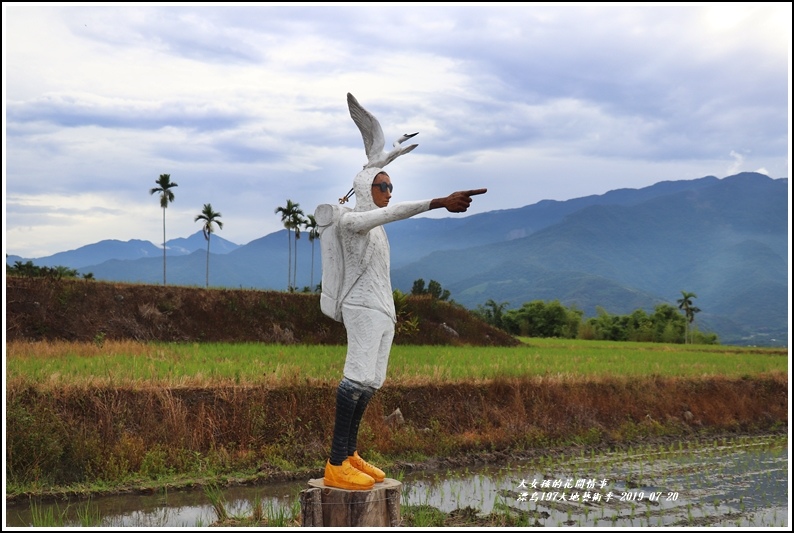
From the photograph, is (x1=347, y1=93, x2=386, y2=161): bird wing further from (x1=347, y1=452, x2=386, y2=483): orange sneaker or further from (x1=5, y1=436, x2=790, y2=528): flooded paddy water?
(x1=5, y1=436, x2=790, y2=528): flooded paddy water

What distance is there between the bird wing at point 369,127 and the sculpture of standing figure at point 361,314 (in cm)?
4

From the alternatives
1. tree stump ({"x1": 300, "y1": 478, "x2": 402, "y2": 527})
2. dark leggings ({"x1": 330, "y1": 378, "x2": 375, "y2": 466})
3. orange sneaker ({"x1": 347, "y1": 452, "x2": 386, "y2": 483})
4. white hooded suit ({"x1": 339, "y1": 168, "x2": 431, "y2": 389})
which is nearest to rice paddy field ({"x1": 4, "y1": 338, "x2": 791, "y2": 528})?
tree stump ({"x1": 300, "y1": 478, "x2": 402, "y2": 527})

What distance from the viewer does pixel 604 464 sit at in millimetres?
11062

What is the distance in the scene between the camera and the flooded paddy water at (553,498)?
771 cm

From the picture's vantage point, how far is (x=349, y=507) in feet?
19.4

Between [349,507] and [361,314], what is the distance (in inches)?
57.3

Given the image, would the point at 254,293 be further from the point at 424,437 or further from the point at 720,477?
the point at 720,477

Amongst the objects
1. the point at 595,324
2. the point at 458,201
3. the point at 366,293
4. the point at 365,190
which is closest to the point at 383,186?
the point at 365,190

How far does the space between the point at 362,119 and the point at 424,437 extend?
6584mm

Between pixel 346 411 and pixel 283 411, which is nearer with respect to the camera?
pixel 346 411

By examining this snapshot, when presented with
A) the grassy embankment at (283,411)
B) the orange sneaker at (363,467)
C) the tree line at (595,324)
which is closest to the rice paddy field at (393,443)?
the grassy embankment at (283,411)

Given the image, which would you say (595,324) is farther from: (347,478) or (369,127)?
(347,478)

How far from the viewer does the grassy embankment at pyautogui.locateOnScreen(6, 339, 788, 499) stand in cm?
930

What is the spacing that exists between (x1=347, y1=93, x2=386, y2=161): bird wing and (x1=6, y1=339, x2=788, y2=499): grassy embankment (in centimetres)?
494
